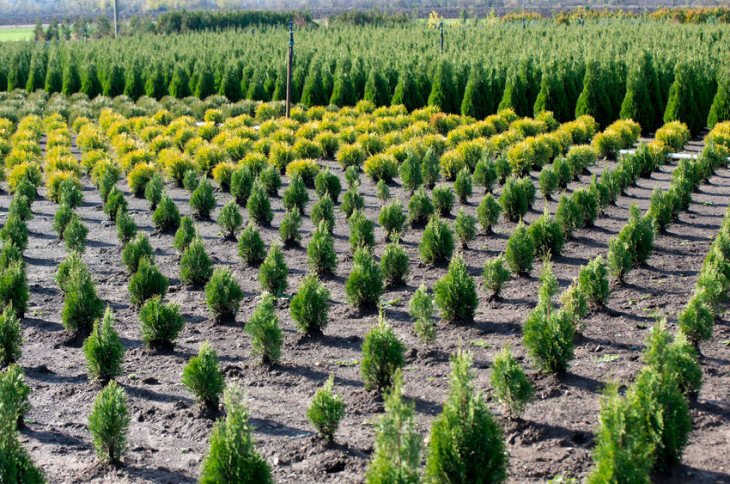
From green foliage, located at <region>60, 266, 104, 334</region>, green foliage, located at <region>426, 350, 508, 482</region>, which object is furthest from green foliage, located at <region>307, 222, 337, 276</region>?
green foliage, located at <region>426, 350, 508, 482</region>

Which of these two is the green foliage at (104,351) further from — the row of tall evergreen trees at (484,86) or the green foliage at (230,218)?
the row of tall evergreen trees at (484,86)

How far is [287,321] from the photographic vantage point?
956 centimetres

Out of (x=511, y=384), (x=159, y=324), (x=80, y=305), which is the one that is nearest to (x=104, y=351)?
(x=159, y=324)

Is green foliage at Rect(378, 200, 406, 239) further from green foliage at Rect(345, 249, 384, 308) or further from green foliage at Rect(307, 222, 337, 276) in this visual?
green foliage at Rect(345, 249, 384, 308)

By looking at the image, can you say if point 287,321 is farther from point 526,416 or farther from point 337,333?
point 526,416

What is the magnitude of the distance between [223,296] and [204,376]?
2.27 meters

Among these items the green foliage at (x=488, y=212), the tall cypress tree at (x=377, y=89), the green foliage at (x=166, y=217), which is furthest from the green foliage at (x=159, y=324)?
the tall cypress tree at (x=377, y=89)

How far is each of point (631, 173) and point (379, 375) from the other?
893 cm

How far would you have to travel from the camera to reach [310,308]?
8.93 m

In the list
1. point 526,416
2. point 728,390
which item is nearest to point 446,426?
point 526,416

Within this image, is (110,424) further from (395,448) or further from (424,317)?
(424,317)

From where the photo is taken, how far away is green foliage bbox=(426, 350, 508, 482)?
18.6 feet

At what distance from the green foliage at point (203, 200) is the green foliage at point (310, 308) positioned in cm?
524

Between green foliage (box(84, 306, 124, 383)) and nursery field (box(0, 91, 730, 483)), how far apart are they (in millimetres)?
24
